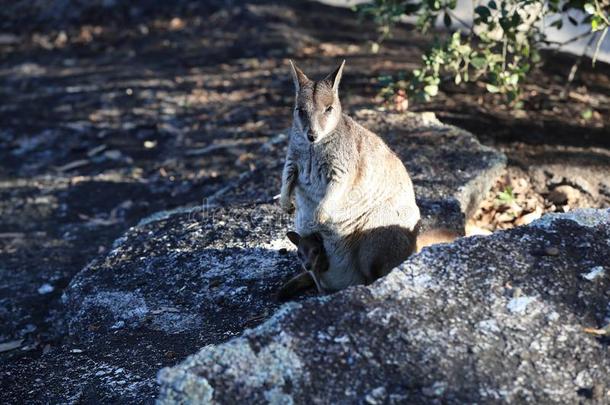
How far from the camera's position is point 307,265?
487cm

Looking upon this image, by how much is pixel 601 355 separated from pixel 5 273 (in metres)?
4.85

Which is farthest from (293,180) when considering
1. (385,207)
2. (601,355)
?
(601,355)

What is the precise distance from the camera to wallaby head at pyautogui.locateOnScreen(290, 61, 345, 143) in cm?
461

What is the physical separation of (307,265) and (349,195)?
0.47 metres

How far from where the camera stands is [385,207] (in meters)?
4.87

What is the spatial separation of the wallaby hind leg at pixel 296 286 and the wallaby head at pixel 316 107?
0.93 meters

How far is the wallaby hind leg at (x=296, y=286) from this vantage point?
505 cm

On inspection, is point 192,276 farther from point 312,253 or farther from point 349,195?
point 349,195

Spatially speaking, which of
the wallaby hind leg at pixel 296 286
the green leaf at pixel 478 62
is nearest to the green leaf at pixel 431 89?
the green leaf at pixel 478 62

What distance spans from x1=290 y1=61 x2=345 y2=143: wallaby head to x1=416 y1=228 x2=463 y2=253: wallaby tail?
981mm

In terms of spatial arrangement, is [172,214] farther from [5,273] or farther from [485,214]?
[485,214]

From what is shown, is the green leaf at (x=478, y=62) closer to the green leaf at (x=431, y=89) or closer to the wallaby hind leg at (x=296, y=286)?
the green leaf at (x=431, y=89)

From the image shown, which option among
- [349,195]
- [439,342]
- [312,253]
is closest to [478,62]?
[349,195]

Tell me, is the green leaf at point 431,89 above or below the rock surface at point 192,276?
above
